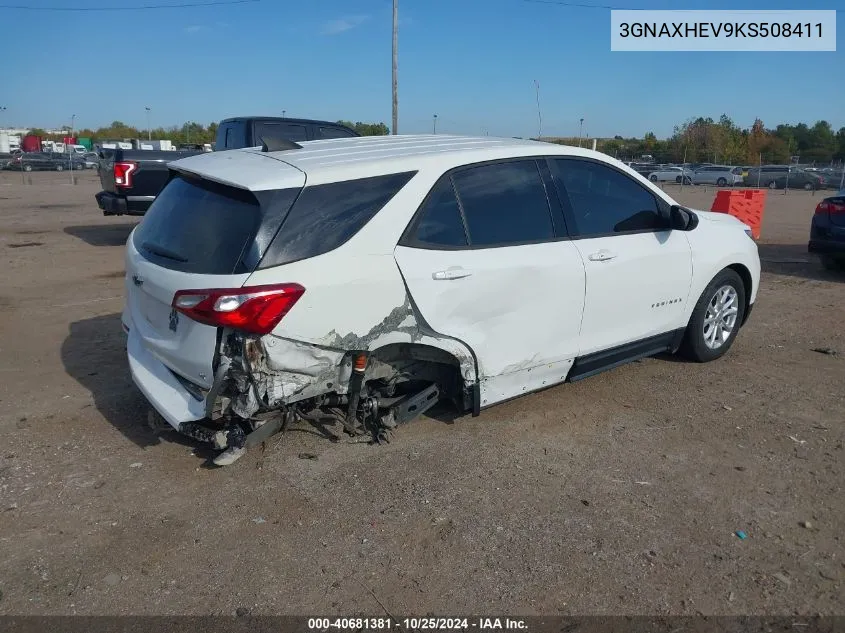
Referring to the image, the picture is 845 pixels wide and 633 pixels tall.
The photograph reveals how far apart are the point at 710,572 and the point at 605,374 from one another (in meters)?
2.48

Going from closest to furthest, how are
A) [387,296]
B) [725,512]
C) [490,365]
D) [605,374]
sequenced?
[725,512] < [387,296] < [490,365] < [605,374]

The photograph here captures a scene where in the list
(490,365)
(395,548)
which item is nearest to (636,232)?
(490,365)

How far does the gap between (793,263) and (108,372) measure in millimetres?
9952

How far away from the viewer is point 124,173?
37.0 ft

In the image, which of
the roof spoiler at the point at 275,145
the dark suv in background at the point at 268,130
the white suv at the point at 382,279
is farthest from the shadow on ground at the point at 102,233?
the white suv at the point at 382,279

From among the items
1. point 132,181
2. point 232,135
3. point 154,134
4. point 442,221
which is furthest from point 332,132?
point 154,134

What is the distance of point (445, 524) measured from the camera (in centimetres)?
336

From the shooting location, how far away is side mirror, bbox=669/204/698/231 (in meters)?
4.95

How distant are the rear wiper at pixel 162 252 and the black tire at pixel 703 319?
12.4 feet

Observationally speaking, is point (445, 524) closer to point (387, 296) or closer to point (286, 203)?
point (387, 296)

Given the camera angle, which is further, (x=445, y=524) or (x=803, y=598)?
(x=445, y=524)

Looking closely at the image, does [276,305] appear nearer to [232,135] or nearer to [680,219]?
[680,219]

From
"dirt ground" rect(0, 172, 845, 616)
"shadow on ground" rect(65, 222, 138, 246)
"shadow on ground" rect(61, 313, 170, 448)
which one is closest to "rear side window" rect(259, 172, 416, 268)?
"dirt ground" rect(0, 172, 845, 616)

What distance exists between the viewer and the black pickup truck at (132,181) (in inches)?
444
